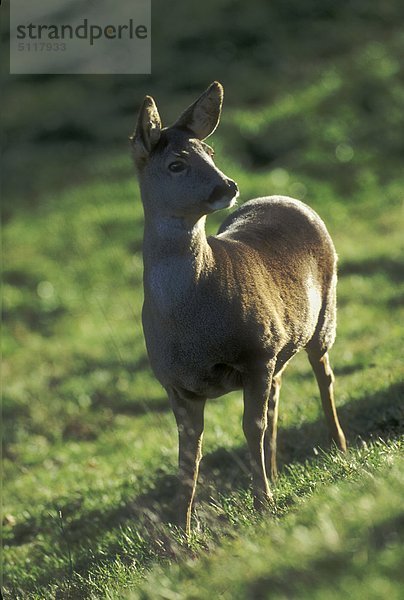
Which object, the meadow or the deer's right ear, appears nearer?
the meadow

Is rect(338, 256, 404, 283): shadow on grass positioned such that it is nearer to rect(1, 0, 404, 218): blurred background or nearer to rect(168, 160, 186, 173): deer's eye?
rect(1, 0, 404, 218): blurred background

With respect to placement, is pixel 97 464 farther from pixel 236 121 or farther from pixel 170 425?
pixel 236 121

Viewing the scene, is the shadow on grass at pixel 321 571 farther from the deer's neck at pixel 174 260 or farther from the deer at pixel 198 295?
the deer's neck at pixel 174 260

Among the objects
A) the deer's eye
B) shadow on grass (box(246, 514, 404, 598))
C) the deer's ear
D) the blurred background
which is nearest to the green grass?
shadow on grass (box(246, 514, 404, 598))

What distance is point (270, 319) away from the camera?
6301 millimetres

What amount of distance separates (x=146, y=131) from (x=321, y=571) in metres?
2.88

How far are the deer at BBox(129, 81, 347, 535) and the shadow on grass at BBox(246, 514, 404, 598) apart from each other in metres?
1.53

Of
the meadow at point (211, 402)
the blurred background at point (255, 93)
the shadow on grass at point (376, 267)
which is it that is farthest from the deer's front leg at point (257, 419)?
the blurred background at point (255, 93)

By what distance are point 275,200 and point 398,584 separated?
149 inches

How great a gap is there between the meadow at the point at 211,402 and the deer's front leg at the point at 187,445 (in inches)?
8.1

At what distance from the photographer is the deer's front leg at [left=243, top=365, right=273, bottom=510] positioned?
243 inches

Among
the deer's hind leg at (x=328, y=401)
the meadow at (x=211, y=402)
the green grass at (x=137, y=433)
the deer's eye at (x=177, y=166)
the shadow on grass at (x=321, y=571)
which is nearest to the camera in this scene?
the shadow on grass at (x=321, y=571)

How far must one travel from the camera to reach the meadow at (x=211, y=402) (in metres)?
4.78

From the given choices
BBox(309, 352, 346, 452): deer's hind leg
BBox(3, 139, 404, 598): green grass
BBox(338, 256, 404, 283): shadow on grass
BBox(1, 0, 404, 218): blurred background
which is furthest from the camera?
BBox(1, 0, 404, 218): blurred background
